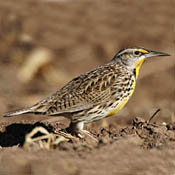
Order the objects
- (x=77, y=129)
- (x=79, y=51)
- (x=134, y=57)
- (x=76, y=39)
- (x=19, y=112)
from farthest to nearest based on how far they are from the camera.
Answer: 1. (x=76, y=39)
2. (x=79, y=51)
3. (x=134, y=57)
4. (x=77, y=129)
5. (x=19, y=112)

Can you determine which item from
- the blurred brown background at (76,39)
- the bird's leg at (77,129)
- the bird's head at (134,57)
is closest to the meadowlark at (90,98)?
the bird's leg at (77,129)

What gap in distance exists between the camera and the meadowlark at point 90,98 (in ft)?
17.9

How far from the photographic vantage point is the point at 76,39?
13344 millimetres

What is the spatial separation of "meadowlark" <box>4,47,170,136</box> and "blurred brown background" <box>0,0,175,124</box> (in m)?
4.28

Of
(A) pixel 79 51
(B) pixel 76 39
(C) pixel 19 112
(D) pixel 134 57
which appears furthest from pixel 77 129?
(B) pixel 76 39

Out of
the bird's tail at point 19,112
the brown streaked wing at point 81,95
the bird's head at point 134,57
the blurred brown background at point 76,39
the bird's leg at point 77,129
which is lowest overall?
the bird's leg at point 77,129

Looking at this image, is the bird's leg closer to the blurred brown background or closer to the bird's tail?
the bird's tail

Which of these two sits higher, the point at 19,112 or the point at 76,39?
the point at 76,39

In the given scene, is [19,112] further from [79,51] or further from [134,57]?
[79,51]

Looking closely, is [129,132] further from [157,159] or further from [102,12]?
[102,12]

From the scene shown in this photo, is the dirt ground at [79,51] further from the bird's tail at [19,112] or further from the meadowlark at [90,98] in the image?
the bird's tail at [19,112]

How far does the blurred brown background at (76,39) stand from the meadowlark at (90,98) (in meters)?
4.28

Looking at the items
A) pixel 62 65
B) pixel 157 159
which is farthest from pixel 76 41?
pixel 157 159

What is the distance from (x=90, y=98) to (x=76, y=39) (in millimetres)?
7906
